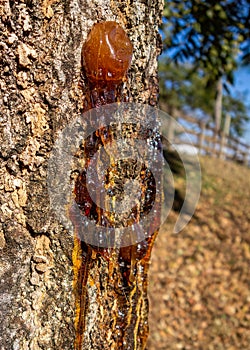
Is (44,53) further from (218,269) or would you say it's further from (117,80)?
(218,269)

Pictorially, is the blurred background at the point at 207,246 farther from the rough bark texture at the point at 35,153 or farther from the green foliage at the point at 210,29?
the rough bark texture at the point at 35,153

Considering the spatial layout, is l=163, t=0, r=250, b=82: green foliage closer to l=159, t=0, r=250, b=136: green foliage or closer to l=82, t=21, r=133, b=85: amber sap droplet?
l=159, t=0, r=250, b=136: green foliage

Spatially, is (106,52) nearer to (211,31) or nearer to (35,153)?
(35,153)

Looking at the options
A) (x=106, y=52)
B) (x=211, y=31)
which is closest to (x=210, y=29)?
(x=211, y=31)

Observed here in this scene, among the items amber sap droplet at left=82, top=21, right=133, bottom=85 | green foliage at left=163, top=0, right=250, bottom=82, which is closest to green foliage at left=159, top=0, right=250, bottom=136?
green foliage at left=163, top=0, right=250, bottom=82

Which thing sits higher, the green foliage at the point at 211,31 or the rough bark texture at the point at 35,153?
the green foliage at the point at 211,31

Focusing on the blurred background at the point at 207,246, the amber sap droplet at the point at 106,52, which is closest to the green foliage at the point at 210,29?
the blurred background at the point at 207,246
